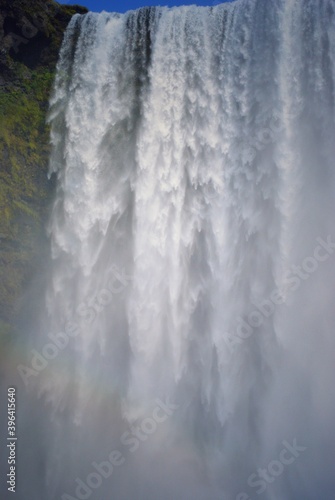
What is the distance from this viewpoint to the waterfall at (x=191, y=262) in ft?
36.1

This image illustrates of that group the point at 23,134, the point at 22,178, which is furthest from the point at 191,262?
the point at 23,134

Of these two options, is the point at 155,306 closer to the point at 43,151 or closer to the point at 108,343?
the point at 108,343

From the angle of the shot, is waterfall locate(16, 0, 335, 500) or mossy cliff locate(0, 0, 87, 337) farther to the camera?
mossy cliff locate(0, 0, 87, 337)

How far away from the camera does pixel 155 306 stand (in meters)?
12.0

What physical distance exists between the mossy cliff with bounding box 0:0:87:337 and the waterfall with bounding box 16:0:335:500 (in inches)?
20.9

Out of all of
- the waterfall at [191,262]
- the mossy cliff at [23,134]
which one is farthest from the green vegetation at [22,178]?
the waterfall at [191,262]

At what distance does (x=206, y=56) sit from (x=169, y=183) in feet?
11.2

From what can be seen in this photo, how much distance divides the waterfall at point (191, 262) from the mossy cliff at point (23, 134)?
1.74 feet

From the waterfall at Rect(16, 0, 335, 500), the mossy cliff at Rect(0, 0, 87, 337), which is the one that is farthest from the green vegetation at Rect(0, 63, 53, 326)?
the waterfall at Rect(16, 0, 335, 500)

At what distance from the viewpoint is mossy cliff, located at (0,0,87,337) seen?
1283 centimetres

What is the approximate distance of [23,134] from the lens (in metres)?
13.2

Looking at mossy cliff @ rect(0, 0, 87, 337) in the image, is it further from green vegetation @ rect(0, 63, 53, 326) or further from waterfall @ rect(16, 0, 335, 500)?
waterfall @ rect(16, 0, 335, 500)

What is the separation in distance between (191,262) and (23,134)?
5.84 meters

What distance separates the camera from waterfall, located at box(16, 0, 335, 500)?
11.0 metres
